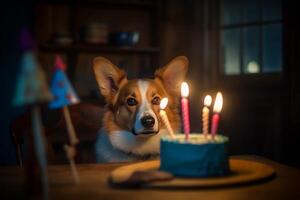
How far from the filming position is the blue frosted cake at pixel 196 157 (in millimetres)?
1069

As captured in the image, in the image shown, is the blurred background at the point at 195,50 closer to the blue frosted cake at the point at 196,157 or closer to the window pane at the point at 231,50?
the window pane at the point at 231,50

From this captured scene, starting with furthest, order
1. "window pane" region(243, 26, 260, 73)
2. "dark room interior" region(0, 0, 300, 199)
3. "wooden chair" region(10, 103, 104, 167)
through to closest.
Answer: "window pane" region(243, 26, 260, 73)
"dark room interior" region(0, 0, 300, 199)
"wooden chair" region(10, 103, 104, 167)

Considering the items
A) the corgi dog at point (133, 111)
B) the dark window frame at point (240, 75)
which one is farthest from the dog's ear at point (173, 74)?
the dark window frame at point (240, 75)

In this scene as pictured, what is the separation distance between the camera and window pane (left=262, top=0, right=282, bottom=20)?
3299 millimetres

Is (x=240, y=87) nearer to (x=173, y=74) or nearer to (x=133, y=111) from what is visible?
(x=173, y=74)

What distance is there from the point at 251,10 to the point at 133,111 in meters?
1.98

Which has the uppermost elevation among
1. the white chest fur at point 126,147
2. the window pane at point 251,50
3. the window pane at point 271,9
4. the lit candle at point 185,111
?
the window pane at point 271,9

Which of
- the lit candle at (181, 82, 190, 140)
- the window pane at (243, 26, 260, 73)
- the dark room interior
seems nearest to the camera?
the lit candle at (181, 82, 190, 140)

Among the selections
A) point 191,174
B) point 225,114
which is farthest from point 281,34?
point 191,174

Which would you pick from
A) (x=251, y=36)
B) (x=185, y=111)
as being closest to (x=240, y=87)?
(x=251, y=36)

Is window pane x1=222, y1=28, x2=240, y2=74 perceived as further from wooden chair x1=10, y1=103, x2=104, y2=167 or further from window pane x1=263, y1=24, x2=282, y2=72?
wooden chair x1=10, y1=103, x2=104, y2=167

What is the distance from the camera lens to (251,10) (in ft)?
11.4

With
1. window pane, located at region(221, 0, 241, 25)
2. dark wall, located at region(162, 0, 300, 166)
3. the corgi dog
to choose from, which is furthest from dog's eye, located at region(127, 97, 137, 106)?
window pane, located at region(221, 0, 241, 25)

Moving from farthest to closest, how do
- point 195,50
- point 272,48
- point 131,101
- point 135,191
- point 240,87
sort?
point 195,50 < point 240,87 < point 272,48 < point 131,101 < point 135,191
